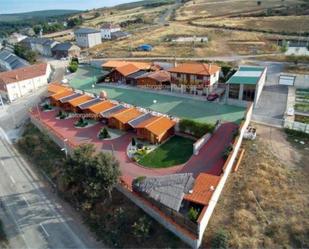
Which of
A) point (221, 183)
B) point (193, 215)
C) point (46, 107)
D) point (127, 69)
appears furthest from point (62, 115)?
point (193, 215)

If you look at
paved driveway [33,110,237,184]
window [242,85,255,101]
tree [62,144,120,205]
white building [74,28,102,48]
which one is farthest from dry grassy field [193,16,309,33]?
tree [62,144,120,205]

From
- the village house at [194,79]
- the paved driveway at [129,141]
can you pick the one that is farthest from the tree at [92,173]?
the village house at [194,79]

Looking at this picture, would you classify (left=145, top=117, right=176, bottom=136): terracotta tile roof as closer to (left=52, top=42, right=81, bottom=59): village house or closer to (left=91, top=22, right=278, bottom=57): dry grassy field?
(left=91, top=22, right=278, bottom=57): dry grassy field

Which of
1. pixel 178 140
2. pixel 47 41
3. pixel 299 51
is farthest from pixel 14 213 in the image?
pixel 47 41

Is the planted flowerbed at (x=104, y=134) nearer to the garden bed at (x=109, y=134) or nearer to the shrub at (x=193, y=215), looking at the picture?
the garden bed at (x=109, y=134)

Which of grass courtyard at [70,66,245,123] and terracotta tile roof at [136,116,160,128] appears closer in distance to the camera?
terracotta tile roof at [136,116,160,128]

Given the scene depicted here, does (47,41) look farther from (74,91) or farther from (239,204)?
(239,204)
